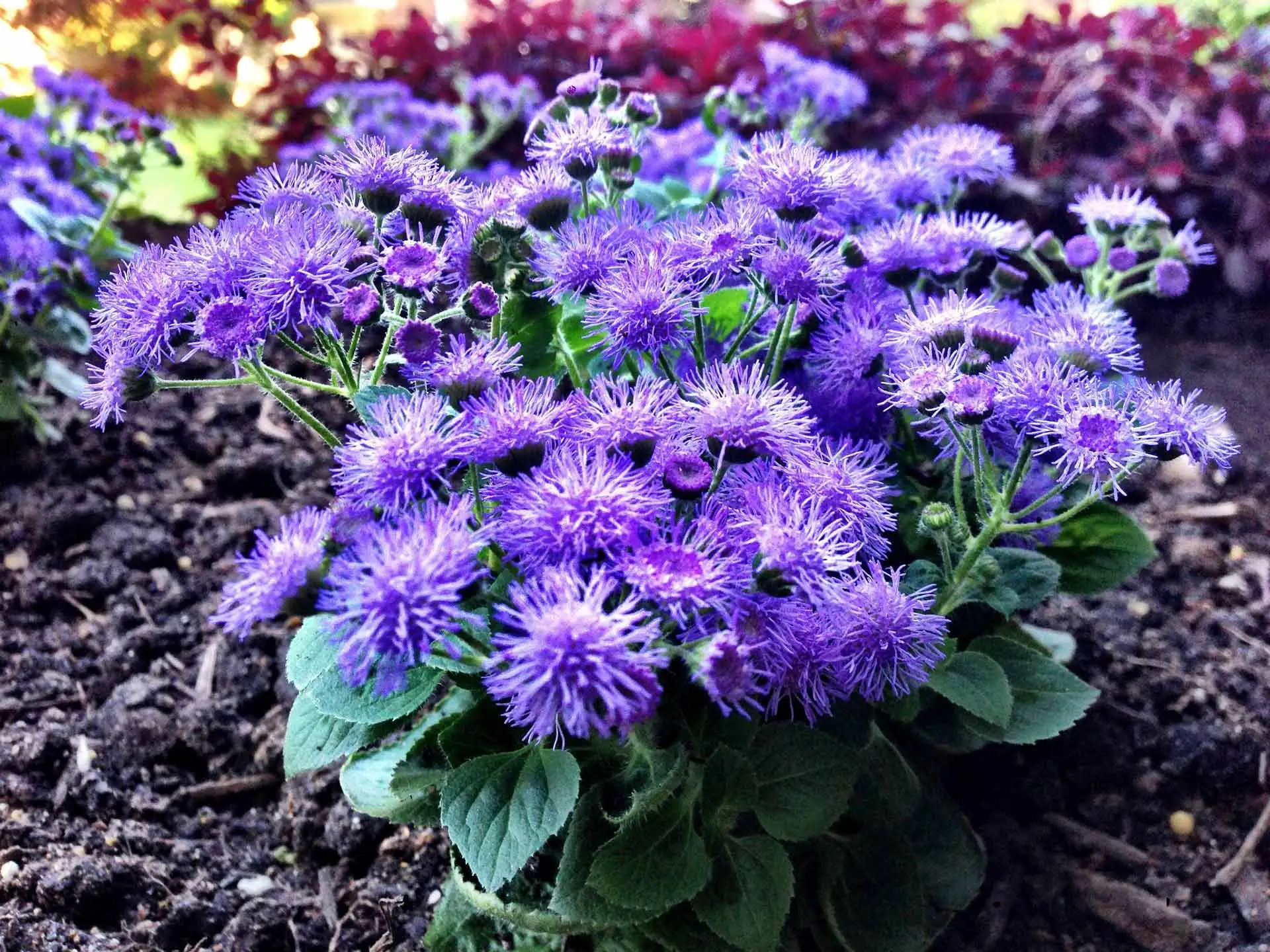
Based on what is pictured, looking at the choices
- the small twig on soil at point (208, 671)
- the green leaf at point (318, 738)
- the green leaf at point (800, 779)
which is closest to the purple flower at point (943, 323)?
the green leaf at point (800, 779)

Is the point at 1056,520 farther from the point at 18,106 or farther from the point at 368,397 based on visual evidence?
the point at 18,106

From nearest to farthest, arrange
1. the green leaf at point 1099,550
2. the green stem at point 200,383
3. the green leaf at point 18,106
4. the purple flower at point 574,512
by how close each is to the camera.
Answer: the purple flower at point 574,512 < the green stem at point 200,383 < the green leaf at point 1099,550 < the green leaf at point 18,106

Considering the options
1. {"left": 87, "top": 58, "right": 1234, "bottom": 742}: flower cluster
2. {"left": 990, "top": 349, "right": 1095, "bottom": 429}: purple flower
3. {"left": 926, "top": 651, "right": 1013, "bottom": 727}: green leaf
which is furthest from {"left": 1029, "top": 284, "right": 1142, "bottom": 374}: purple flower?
{"left": 926, "top": 651, "right": 1013, "bottom": 727}: green leaf

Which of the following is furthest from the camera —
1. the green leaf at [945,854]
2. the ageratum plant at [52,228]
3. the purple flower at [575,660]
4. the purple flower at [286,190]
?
the ageratum plant at [52,228]

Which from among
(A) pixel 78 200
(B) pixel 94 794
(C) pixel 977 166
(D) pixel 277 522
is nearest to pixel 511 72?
(A) pixel 78 200


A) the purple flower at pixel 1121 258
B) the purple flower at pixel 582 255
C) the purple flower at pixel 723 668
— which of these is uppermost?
the purple flower at pixel 582 255

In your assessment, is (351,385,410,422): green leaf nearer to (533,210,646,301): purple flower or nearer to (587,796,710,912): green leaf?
(533,210,646,301): purple flower

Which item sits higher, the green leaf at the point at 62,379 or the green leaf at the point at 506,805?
the green leaf at the point at 506,805

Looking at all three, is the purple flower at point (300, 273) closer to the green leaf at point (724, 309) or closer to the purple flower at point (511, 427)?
the purple flower at point (511, 427)
